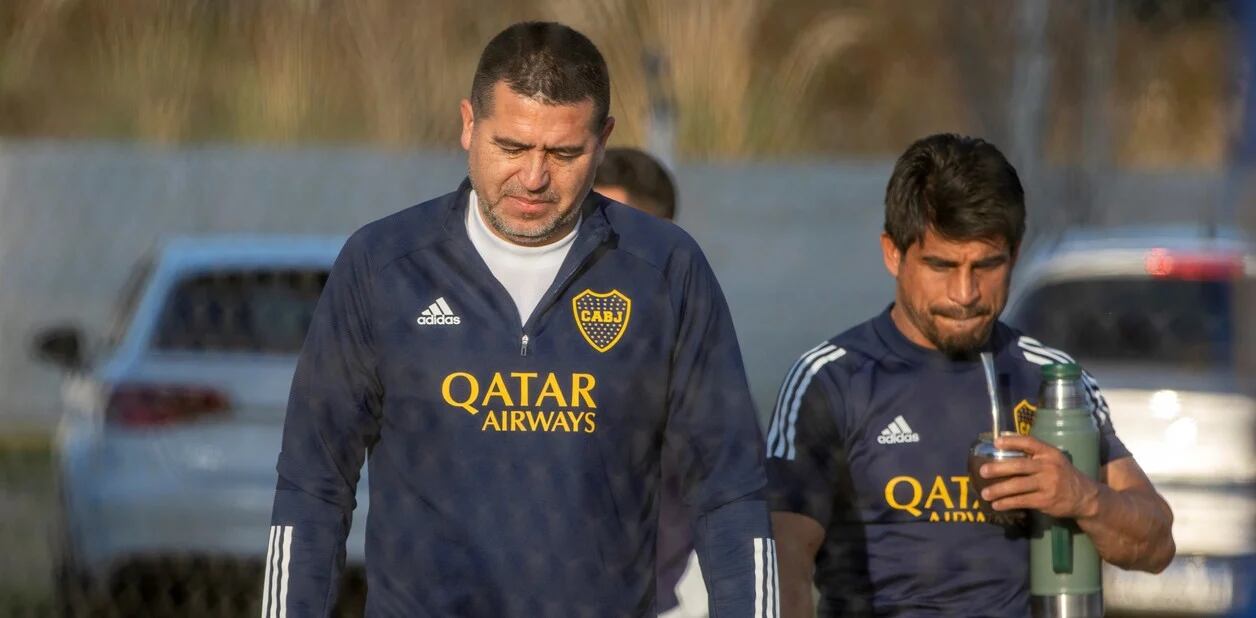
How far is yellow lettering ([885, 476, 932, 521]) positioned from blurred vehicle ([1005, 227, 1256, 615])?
7.63 feet

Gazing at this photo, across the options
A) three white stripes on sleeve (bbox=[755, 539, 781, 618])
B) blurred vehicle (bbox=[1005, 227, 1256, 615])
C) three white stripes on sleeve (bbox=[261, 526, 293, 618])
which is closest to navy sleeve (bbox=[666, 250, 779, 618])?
three white stripes on sleeve (bbox=[755, 539, 781, 618])

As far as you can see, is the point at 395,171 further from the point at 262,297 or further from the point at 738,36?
the point at 262,297

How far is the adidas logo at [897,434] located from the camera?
3209 mm

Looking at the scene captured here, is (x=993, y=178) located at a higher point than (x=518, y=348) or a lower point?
higher

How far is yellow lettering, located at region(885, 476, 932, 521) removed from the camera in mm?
3176

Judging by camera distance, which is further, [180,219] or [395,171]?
[180,219]

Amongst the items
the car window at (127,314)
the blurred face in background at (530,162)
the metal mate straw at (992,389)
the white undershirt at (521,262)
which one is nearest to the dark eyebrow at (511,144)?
the blurred face in background at (530,162)

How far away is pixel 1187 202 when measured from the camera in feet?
28.5

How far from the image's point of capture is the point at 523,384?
9.34 feet

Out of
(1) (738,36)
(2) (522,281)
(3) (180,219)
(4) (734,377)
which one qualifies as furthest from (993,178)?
(3) (180,219)

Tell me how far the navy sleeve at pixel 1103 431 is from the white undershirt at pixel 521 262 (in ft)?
3.26

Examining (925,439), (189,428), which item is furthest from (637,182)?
(189,428)

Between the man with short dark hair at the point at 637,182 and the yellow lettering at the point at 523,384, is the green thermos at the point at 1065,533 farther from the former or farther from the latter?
the man with short dark hair at the point at 637,182

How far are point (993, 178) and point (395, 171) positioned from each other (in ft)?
19.9
